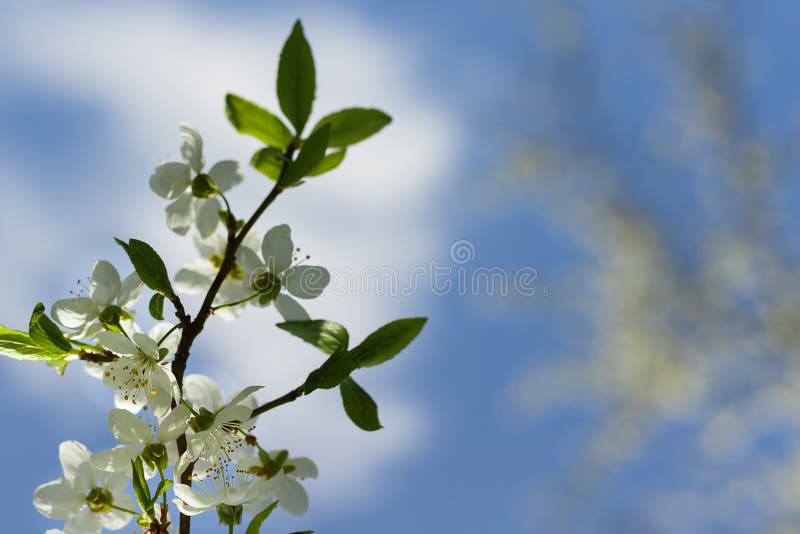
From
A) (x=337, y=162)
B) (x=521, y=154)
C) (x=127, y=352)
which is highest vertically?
(x=521, y=154)

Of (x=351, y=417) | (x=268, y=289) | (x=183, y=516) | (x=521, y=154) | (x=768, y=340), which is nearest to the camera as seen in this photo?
(x=183, y=516)

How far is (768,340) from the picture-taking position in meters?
4.05

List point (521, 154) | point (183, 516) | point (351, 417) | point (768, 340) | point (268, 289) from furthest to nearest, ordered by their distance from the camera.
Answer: point (521, 154), point (768, 340), point (268, 289), point (351, 417), point (183, 516)

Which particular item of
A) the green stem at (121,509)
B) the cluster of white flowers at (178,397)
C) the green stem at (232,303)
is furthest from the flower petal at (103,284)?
the green stem at (121,509)

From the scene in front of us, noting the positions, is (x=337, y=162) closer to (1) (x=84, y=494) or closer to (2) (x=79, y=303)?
(2) (x=79, y=303)

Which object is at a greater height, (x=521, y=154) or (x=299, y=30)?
(x=521, y=154)

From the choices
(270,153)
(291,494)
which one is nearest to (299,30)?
(270,153)

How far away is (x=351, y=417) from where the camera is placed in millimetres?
794

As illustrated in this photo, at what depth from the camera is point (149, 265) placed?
0.74 metres

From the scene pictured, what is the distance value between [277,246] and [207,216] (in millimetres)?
116

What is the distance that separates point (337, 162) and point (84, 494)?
1.49 feet

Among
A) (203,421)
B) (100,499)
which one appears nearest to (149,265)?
(203,421)

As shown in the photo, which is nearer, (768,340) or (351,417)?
(351,417)

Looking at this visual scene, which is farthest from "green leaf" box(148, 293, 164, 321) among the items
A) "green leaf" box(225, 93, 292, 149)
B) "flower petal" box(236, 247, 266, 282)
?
"green leaf" box(225, 93, 292, 149)
